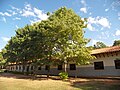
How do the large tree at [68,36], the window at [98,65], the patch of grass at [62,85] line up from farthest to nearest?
the window at [98,65], the large tree at [68,36], the patch of grass at [62,85]

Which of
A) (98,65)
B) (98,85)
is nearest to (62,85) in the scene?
(98,85)

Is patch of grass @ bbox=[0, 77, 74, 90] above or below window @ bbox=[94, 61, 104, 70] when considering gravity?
below

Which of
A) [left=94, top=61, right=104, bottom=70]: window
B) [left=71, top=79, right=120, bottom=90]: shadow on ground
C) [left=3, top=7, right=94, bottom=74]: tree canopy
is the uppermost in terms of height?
[left=3, top=7, right=94, bottom=74]: tree canopy

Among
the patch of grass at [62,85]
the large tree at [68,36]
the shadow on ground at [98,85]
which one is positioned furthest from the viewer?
the large tree at [68,36]

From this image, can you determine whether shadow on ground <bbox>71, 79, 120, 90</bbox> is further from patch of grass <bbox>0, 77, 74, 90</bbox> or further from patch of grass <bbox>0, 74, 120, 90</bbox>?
patch of grass <bbox>0, 77, 74, 90</bbox>

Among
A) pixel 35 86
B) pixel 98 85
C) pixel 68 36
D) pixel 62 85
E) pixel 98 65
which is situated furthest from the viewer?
pixel 98 65

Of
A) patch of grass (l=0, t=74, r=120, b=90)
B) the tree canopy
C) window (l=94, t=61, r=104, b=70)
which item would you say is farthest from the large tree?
patch of grass (l=0, t=74, r=120, b=90)

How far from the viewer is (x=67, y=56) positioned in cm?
2209

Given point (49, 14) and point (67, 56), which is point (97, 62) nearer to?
point (67, 56)

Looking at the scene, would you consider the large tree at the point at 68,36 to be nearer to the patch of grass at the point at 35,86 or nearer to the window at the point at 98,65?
the window at the point at 98,65

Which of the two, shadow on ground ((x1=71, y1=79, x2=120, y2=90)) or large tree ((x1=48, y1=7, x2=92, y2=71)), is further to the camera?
large tree ((x1=48, y1=7, x2=92, y2=71))

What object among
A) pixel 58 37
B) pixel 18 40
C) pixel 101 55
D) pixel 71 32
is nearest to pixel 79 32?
pixel 71 32

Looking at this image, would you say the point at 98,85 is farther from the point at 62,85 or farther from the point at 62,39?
the point at 62,39

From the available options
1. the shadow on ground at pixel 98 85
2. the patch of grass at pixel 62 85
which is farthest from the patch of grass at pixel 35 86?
the shadow on ground at pixel 98 85
